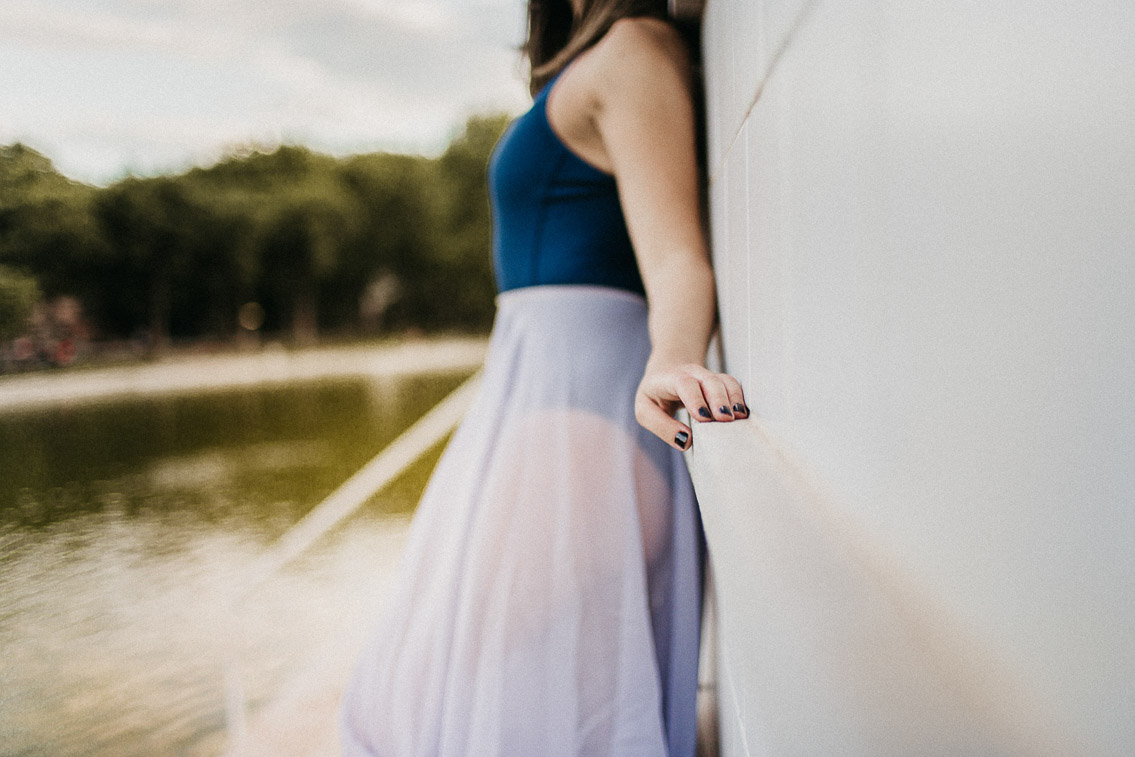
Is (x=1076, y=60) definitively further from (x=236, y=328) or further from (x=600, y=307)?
(x=236, y=328)

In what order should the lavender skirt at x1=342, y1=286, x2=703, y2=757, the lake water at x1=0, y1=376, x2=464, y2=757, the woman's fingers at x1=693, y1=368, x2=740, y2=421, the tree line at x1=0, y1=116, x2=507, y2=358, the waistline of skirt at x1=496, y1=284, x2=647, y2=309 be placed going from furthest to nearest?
the tree line at x1=0, y1=116, x2=507, y2=358
the lake water at x1=0, y1=376, x2=464, y2=757
the waistline of skirt at x1=496, y1=284, x2=647, y2=309
the lavender skirt at x1=342, y1=286, x2=703, y2=757
the woman's fingers at x1=693, y1=368, x2=740, y2=421

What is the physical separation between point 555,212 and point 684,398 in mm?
576

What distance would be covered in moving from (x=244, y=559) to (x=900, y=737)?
11.5 ft

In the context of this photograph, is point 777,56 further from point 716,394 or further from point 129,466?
point 129,466

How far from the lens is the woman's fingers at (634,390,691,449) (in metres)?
0.78

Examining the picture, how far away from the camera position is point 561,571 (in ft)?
3.76

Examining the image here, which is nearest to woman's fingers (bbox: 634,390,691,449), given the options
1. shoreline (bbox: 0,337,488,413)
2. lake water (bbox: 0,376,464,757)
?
lake water (bbox: 0,376,464,757)

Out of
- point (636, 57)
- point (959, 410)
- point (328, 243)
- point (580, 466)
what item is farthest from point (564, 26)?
point (328, 243)

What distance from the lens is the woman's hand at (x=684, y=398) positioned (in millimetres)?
736

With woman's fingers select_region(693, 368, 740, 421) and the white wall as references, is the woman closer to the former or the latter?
woman's fingers select_region(693, 368, 740, 421)

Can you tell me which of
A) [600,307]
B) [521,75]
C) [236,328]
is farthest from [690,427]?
[236,328]

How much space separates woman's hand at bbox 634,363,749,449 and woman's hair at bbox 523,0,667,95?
2.16 feet

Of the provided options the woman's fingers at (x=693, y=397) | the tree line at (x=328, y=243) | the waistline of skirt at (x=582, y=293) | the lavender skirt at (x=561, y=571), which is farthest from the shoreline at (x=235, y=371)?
the woman's fingers at (x=693, y=397)

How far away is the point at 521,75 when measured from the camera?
1.68m
